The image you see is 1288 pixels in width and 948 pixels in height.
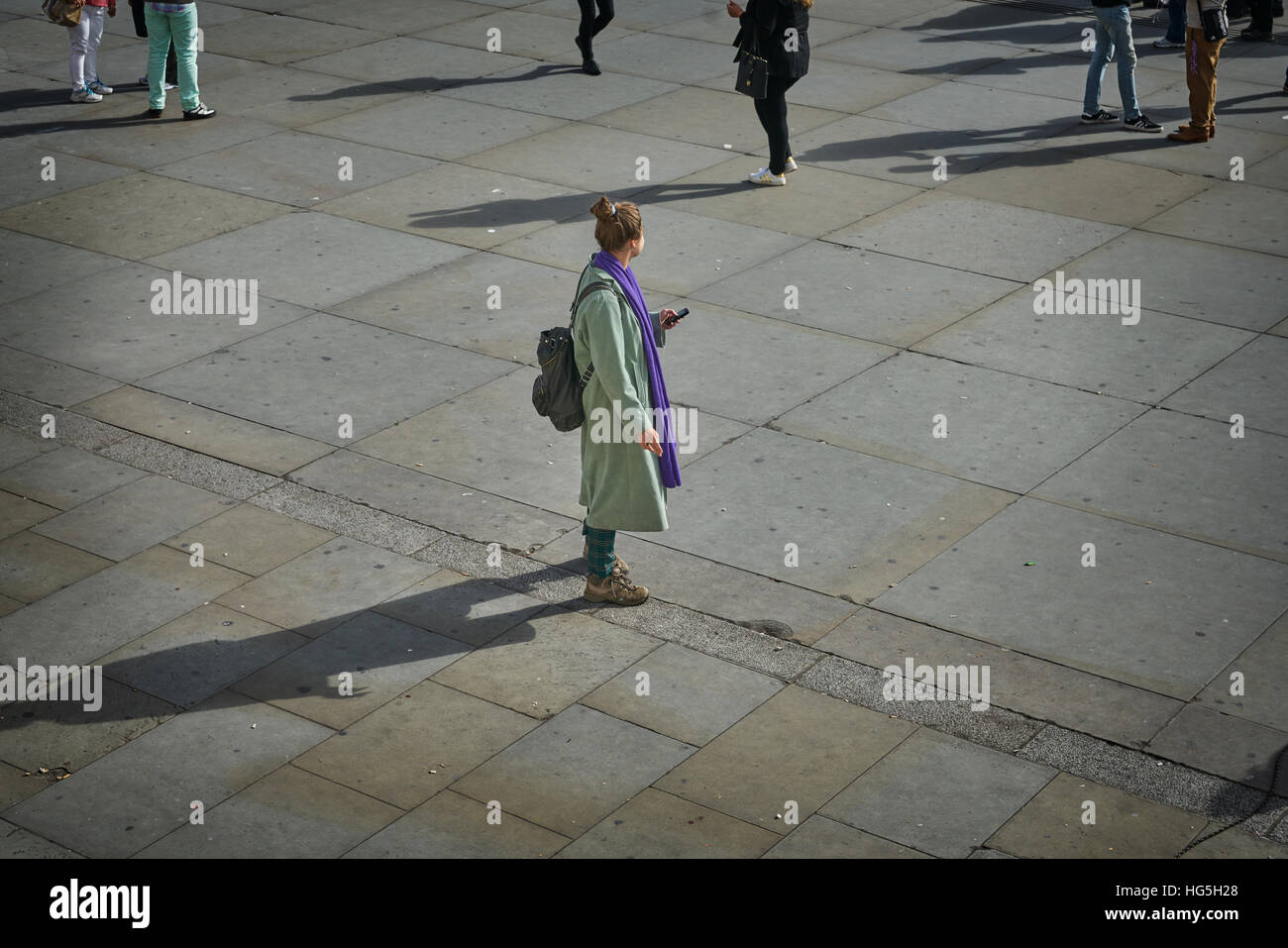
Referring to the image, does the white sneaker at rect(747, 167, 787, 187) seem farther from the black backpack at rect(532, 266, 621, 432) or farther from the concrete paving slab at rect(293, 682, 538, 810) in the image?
the concrete paving slab at rect(293, 682, 538, 810)

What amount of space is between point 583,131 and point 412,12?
507 cm

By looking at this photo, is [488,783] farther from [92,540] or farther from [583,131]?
[583,131]

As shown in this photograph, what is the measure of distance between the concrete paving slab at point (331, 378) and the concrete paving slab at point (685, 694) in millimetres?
2750

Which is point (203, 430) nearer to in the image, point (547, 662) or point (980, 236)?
point (547, 662)

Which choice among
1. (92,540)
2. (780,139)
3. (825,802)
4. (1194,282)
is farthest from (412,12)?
(825,802)

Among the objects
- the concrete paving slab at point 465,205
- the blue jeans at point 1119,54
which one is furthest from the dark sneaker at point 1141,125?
the concrete paving slab at point 465,205

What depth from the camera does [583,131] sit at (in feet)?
45.4

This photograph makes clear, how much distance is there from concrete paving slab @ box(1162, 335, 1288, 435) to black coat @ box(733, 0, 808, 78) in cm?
430

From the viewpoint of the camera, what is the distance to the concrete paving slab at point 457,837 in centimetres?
559

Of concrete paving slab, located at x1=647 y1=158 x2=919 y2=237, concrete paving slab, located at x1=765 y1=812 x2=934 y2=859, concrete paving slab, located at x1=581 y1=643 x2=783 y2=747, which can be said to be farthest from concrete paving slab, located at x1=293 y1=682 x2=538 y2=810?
concrete paving slab, located at x1=647 y1=158 x2=919 y2=237

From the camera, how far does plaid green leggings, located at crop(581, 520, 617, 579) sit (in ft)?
23.2

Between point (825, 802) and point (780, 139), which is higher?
point (780, 139)

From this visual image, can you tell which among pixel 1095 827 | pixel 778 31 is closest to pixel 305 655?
pixel 1095 827
